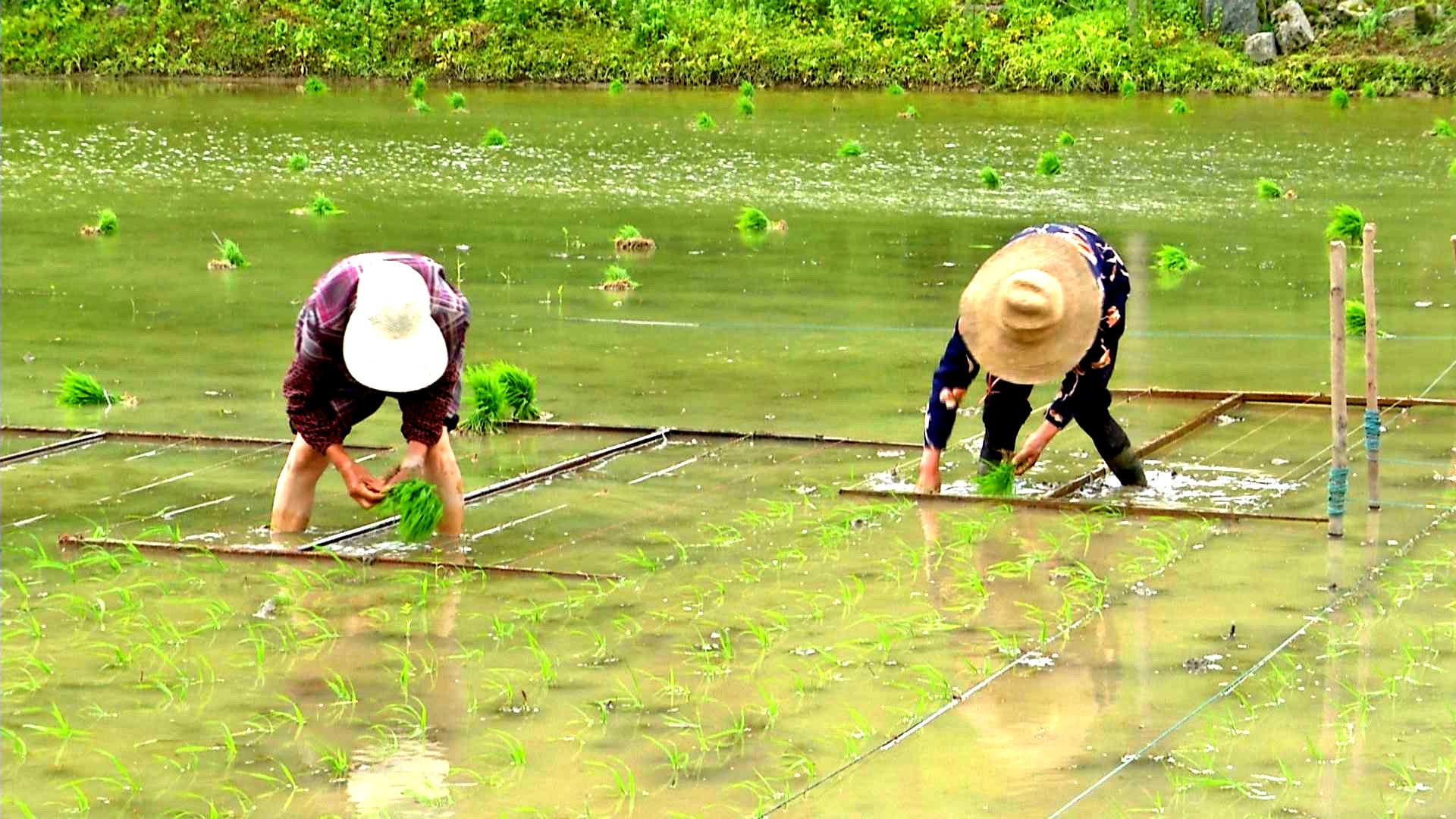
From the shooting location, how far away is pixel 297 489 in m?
7.09

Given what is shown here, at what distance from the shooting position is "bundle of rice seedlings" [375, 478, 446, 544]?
267 inches

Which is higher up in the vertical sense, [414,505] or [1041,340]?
[1041,340]

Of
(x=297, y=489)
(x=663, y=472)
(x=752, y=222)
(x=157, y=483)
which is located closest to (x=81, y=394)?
(x=157, y=483)

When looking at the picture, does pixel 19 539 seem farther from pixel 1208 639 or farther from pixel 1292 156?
pixel 1292 156

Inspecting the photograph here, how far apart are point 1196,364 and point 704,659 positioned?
17.6 ft

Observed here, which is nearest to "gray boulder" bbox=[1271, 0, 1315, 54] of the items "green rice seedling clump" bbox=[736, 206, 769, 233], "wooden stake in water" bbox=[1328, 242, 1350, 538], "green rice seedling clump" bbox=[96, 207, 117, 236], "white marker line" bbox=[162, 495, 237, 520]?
"green rice seedling clump" bbox=[736, 206, 769, 233]

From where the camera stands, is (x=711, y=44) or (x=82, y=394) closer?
(x=82, y=394)

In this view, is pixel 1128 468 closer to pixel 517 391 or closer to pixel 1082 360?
pixel 1082 360

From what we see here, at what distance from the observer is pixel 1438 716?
5141 mm

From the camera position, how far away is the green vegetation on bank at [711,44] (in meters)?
33.0

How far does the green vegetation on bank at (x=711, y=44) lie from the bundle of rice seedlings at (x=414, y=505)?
26.2m

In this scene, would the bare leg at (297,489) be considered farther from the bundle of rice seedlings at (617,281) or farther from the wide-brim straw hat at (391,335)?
the bundle of rice seedlings at (617,281)

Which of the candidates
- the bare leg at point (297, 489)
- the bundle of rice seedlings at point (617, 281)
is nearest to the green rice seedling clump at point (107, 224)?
the bundle of rice seedlings at point (617, 281)

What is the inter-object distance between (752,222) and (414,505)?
30.9 feet
